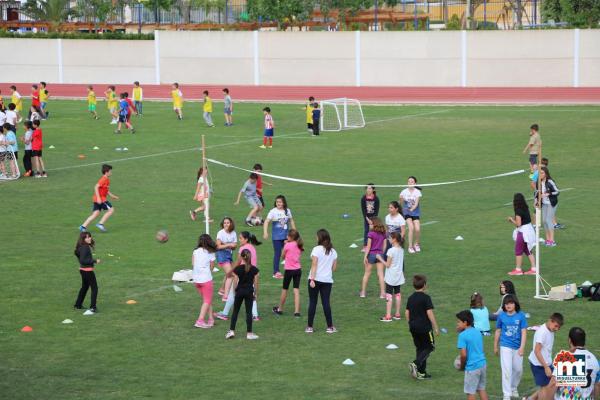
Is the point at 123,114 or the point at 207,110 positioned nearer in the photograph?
the point at 123,114

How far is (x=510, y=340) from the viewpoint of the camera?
42.8ft

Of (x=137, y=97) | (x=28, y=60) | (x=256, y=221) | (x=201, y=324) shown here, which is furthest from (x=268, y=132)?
(x=28, y=60)

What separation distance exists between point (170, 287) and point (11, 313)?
3.02m

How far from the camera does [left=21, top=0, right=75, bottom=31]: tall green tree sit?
82.1 metres

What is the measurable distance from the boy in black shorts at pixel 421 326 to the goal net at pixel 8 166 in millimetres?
21175

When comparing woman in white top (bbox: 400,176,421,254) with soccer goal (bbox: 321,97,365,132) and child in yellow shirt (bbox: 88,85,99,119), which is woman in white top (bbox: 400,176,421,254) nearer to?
soccer goal (bbox: 321,97,365,132)

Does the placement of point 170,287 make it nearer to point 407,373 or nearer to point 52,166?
point 407,373

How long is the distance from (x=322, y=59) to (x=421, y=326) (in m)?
53.3

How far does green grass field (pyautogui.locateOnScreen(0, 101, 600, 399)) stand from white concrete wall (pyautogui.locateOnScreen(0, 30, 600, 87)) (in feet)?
58.2

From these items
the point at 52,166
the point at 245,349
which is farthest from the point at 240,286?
the point at 52,166

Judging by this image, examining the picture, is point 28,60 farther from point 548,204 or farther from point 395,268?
point 395,268

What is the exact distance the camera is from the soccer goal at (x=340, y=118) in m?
45.7

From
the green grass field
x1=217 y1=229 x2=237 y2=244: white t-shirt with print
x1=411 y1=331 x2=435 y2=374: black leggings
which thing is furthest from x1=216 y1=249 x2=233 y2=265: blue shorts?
x1=411 y1=331 x2=435 y2=374: black leggings

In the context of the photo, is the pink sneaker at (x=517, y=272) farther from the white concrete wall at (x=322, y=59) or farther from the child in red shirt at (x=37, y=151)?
the white concrete wall at (x=322, y=59)
